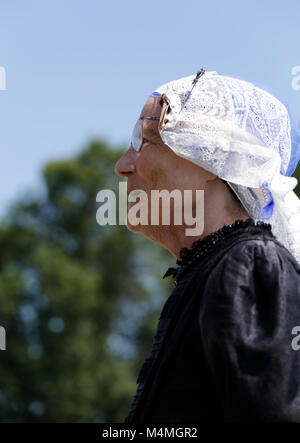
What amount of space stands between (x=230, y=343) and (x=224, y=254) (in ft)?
1.03

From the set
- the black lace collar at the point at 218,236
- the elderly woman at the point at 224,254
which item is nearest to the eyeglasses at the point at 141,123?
the elderly woman at the point at 224,254

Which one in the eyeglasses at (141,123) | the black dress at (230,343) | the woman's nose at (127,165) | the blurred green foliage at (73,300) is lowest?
the blurred green foliage at (73,300)

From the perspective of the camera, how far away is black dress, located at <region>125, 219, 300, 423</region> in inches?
80.0

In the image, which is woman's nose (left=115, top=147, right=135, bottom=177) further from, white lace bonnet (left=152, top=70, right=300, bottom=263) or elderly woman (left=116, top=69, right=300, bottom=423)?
white lace bonnet (left=152, top=70, right=300, bottom=263)

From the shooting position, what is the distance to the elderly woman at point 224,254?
2.06 m

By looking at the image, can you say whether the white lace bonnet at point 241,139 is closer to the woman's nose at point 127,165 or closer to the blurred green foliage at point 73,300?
the woman's nose at point 127,165

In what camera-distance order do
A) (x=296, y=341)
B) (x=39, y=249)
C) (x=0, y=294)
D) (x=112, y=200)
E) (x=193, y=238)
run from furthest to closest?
(x=39, y=249)
(x=0, y=294)
(x=112, y=200)
(x=193, y=238)
(x=296, y=341)

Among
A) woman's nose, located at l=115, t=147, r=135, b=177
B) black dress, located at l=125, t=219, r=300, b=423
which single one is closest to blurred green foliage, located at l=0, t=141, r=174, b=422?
woman's nose, located at l=115, t=147, r=135, b=177

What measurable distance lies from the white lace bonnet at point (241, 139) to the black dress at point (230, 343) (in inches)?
7.6

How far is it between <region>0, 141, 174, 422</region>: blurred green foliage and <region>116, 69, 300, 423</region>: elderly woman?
1915 cm

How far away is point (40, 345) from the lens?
23.6 meters

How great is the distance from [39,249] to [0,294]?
8.25 feet
